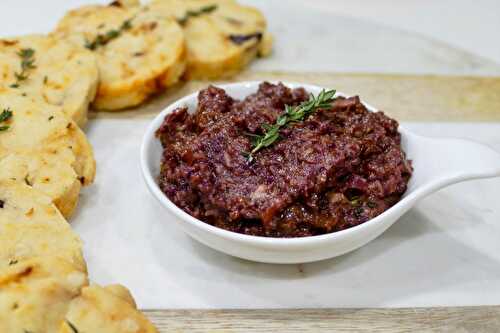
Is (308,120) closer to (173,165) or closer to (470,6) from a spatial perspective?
(173,165)

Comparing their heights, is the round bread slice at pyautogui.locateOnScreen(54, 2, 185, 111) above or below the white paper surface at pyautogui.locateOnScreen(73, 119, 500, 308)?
above

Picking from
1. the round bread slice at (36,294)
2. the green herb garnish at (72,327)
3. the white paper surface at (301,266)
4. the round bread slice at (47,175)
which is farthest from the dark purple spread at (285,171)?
the green herb garnish at (72,327)

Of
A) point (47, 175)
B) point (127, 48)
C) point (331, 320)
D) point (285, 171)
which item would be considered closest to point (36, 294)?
point (47, 175)

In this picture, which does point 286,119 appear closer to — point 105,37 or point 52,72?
point 52,72

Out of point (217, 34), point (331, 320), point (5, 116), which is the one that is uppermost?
point (217, 34)

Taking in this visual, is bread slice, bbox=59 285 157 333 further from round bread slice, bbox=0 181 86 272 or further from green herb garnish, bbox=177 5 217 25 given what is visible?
green herb garnish, bbox=177 5 217 25

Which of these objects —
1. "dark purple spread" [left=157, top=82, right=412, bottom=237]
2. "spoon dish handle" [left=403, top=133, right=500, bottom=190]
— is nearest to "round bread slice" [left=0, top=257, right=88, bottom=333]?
"dark purple spread" [left=157, top=82, right=412, bottom=237]
